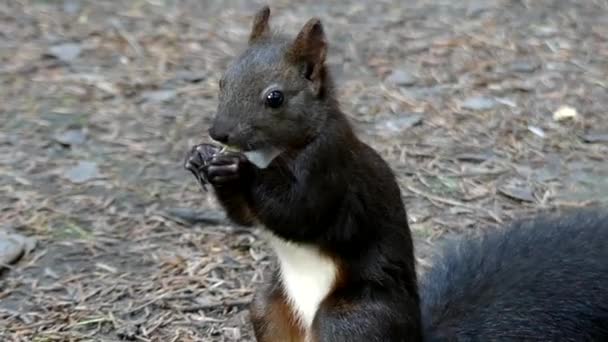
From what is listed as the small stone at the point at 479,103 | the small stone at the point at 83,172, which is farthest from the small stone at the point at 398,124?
the small stone at the point at 83,172

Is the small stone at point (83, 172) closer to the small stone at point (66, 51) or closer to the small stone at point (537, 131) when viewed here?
the small stone at point (66, 51)

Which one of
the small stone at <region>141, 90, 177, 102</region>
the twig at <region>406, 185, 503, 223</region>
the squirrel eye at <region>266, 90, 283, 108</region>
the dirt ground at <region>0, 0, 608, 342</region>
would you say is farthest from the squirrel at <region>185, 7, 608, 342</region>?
the small stone at <region>141, 90, 177, 102</region>

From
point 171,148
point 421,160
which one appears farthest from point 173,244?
point 421,160

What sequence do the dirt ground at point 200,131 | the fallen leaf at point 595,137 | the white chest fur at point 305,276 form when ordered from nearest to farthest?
the white chest fur at point 305,276 → the dirt ground at point 200,131 → the fallen leaf at point 595,137

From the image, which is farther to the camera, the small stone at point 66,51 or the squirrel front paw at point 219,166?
the small stone at point 66,51

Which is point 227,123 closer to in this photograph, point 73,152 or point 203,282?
point 203,282

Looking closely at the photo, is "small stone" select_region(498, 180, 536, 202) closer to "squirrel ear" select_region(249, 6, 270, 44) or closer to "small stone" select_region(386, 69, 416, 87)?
"small stone" select_region(386, 69, 416, 87)

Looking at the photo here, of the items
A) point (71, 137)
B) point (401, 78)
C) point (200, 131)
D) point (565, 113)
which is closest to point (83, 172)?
point (71, 137)

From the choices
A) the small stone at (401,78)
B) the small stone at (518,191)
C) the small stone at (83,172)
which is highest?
the small stone at (83,172)
